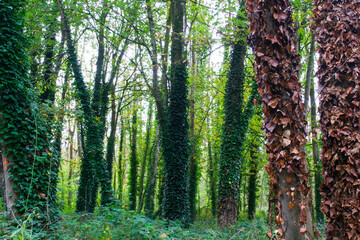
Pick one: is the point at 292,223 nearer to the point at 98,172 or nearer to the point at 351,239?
the point at 351,239

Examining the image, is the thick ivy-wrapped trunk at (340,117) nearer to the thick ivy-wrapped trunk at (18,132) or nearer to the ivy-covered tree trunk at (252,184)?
the thick ivy-wrapped trunk at (18,132)

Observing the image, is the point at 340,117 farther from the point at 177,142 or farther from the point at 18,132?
the point at 18,132

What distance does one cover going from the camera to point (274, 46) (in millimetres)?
Result: 2906

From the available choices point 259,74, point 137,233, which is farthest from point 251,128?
point 259,74

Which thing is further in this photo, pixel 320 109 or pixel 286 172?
pixel 320 109

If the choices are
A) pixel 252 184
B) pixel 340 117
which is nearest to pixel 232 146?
pixel 340 117

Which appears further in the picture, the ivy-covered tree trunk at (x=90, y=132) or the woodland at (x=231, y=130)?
the ivy-covered tree trunk at (x=90, y=132)

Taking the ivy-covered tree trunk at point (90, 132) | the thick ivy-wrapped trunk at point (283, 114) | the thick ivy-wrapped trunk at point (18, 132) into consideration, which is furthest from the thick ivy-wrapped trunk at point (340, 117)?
the ivy-covered tree trunk at point (90, 132)

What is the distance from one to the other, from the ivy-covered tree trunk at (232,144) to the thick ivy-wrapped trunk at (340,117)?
5.56 meters

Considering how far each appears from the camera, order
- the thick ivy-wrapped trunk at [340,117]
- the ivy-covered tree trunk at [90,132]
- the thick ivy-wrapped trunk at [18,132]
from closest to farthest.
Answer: the thick ivy-wrapped trunk at [340,117]
the thick ivy-wrapped trunk at [18,132]
the ivy-covered tree trunk at [90,132]

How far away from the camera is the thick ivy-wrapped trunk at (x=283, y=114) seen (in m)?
2.68

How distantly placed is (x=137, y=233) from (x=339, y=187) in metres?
3.96

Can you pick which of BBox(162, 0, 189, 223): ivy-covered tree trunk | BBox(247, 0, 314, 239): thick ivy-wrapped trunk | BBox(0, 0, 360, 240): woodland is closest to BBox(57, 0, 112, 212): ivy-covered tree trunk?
BBox(0, 0, 360, 240): woodland

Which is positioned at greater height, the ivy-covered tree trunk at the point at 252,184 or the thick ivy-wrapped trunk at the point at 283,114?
the thick ivy-wrapped trunk at the point at 283,114
